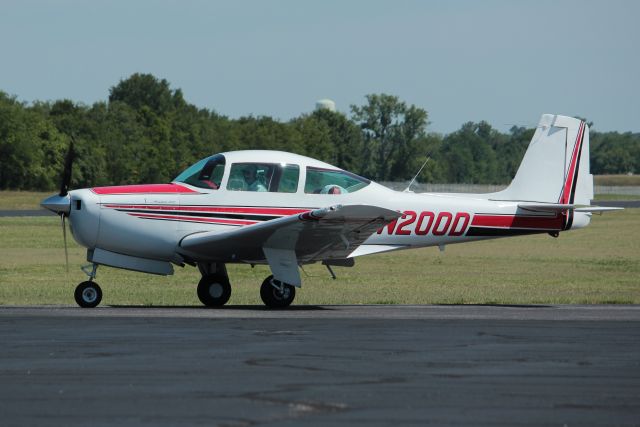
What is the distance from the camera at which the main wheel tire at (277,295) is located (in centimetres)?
1711

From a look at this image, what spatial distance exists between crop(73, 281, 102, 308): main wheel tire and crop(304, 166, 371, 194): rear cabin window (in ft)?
10.7

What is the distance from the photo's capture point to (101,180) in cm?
9331

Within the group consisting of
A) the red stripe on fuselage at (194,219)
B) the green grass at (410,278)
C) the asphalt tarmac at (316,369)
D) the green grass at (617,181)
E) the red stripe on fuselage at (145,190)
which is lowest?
the green grass at (410,278)

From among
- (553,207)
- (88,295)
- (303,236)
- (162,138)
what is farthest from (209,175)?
(162,138)

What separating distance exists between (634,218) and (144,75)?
303 feet

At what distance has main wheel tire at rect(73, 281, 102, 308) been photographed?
54.6ft

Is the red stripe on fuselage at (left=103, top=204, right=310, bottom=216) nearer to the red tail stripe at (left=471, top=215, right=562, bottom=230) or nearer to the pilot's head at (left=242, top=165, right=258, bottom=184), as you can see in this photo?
the pilot's head at (left=242, top=165, right=258, bottom=184)

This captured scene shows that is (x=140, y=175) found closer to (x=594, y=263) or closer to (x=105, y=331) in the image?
(x=594, y=263)

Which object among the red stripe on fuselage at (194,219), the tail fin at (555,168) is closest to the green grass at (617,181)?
the tail fin at (555,168)

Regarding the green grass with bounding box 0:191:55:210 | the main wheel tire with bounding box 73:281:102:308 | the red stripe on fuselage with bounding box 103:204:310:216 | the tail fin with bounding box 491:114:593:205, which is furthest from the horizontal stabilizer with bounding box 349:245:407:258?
the green grass with bounding box 0:191:55:210

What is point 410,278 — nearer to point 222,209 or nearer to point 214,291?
point 214,291

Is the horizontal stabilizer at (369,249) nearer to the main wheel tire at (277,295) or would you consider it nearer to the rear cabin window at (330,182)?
the rear cabin window at (330,182)

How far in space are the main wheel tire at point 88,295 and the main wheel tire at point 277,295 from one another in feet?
7.55

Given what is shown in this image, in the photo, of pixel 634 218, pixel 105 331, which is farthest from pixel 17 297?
pixel 634 218
